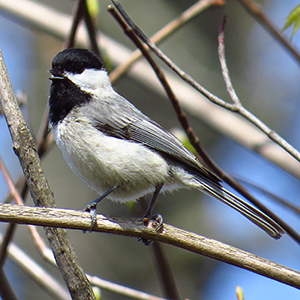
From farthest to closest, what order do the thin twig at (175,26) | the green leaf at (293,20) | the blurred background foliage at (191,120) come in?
the blurred background foliage at (191,120) → the thin twig at (175,26) → the green leaf at (293,20)

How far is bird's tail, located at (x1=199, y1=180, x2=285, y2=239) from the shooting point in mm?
2051

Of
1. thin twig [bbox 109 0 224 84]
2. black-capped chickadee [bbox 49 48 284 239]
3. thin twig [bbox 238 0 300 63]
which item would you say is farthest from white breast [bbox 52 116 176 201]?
thin twig [bbox 238 0 300 63]

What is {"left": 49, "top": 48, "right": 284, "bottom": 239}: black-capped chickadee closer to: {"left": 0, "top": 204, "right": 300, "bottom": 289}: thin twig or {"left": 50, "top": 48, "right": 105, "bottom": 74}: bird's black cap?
{"left": 50, "top": 48, "right": 105, "bottom": 74}: bird's black cap

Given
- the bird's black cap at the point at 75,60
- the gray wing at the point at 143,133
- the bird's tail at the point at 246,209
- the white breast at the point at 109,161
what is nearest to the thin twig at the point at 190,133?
the bird's tail at the point at 246,209

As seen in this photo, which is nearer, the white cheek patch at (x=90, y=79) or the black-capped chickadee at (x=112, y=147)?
the black-capped chickadee at (x=112, y=147)

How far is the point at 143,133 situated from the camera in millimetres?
2365

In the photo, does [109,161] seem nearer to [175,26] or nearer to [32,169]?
[32,169]

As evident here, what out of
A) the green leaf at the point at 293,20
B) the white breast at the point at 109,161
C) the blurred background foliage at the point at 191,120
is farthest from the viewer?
the blurred background foliage at the point at 191,120

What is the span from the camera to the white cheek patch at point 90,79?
7.85ft

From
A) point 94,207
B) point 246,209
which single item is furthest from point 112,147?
point 246,209

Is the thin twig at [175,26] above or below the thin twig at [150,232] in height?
above

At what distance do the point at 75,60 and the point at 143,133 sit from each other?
503mm

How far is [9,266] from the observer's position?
14.7 ft

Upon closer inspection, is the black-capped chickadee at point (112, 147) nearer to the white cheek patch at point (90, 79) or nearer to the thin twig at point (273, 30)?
the white cheek patch at point (90, 79)
